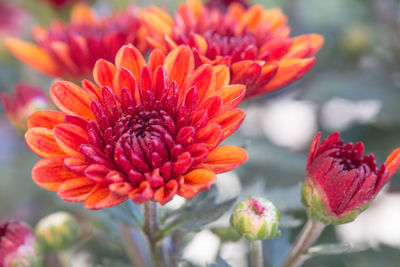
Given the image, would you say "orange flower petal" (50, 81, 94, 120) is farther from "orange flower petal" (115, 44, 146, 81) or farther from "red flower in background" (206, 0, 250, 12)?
"red flower in background" (206, 0, 250, 12)

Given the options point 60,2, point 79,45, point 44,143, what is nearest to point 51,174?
point 44,143

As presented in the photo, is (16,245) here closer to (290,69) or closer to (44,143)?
(44,143)

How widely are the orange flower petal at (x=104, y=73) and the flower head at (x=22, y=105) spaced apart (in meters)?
0.23

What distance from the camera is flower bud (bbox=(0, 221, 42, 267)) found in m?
0.52

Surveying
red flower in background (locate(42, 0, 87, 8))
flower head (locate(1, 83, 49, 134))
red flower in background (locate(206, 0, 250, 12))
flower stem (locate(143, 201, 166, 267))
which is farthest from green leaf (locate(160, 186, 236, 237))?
red flower in background (locate(42, 0, 87, 8))

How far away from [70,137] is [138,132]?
0.06 meters

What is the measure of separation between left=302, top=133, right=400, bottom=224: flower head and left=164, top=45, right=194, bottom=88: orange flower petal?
0.13 m

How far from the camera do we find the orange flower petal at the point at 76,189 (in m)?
0.38

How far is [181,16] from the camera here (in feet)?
1.91

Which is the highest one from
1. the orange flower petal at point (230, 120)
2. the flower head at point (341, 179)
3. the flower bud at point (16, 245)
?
the orange flower petal at point (230, 120)

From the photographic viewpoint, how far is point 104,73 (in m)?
0.45

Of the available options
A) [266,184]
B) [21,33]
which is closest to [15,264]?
[266,184]

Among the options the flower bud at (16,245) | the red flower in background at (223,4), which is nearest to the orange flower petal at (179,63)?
the flower bud at (16,245)

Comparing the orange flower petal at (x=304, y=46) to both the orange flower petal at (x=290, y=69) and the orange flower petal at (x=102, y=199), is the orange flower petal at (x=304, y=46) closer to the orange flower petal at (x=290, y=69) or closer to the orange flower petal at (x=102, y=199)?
the orange flower petal at (x=290, y=69)
